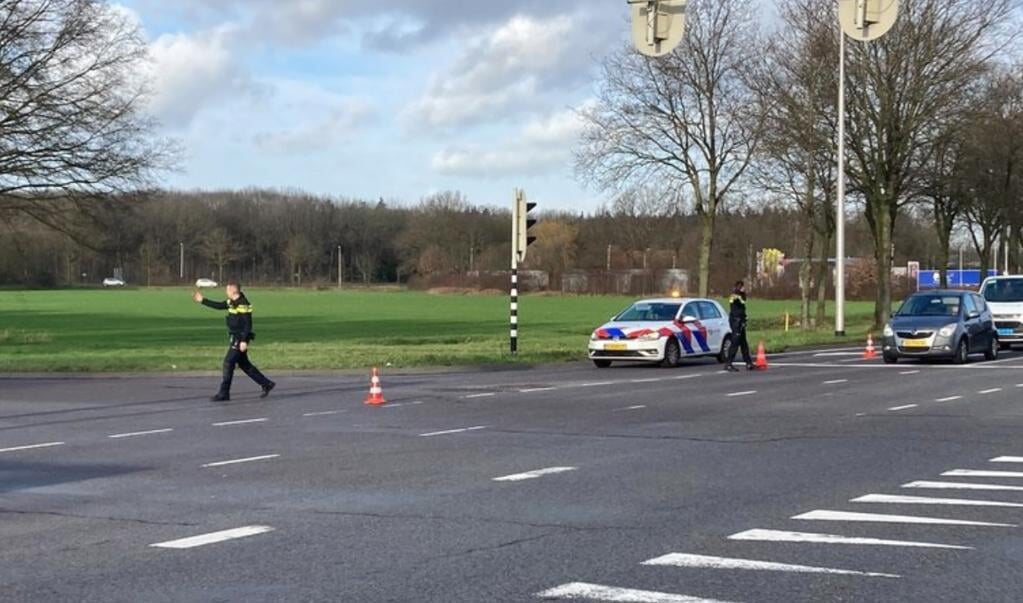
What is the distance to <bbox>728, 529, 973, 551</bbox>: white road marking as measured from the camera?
7758mm

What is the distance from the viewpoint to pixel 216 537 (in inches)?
322

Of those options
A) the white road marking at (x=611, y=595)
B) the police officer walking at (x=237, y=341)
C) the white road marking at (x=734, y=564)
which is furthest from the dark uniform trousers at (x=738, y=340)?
the white road marking at (x=611, y=595)

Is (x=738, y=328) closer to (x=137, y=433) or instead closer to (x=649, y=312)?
(x=649, y=312)

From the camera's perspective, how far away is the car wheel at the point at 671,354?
26.4 m

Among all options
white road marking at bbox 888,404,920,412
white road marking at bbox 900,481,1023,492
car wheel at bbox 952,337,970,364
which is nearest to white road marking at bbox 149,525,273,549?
white road marking at bbox 900,481,1023,492

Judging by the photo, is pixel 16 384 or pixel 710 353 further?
pixel 710 353

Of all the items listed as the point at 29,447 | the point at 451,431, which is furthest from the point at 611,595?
the point at 29,447

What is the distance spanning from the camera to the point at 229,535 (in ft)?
27.0

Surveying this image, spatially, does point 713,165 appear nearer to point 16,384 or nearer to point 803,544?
point 16,384

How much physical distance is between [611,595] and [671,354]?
66.6 feet

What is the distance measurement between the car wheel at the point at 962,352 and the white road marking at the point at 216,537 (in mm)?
21393

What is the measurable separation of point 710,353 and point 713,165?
49.0ft

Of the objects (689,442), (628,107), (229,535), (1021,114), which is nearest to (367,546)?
(229,535)

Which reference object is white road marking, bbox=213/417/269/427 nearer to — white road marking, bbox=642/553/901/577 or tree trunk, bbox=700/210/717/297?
white road marking, bbox=642/553/901/577
